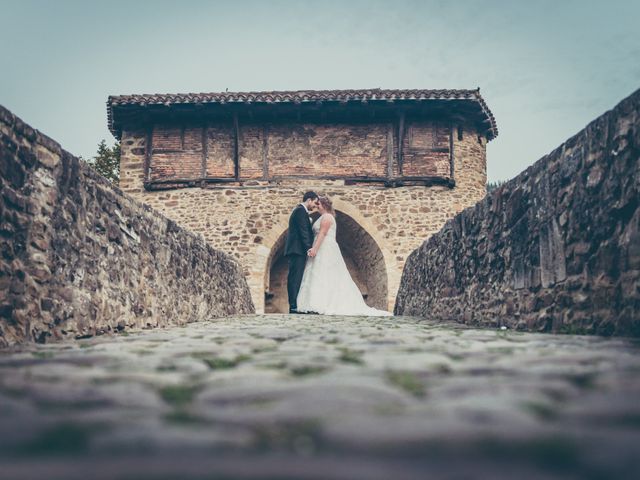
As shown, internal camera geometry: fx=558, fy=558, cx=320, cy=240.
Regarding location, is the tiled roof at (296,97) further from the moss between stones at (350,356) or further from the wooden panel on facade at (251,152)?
the moss between stones at (350,356)

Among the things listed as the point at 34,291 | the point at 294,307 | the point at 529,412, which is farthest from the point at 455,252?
the point at 529,412

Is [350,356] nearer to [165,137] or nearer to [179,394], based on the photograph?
[179,394]

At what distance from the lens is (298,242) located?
24.9ft

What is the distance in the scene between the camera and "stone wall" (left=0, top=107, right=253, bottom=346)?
258 centimetres

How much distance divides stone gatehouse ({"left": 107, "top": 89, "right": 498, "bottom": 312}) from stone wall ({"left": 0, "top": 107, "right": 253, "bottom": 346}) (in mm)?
7226

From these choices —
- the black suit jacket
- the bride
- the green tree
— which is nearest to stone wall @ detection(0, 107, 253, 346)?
the black suit jacket

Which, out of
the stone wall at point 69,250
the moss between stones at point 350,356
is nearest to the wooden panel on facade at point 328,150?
the stone wall at point 69,250

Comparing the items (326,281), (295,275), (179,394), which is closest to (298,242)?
(295,275)

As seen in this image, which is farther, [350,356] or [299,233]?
[299,233]

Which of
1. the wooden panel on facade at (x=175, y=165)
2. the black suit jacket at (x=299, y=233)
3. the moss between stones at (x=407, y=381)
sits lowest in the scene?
the moss between stones at (x=407, y=381)

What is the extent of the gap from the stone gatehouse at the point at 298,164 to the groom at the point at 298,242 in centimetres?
438

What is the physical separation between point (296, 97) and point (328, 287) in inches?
214

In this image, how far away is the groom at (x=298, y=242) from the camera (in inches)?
294

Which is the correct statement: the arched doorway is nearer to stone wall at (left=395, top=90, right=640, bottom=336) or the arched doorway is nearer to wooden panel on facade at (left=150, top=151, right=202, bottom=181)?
wooden panel on facade at (left=150, top=151, right=202, bottom=181)
